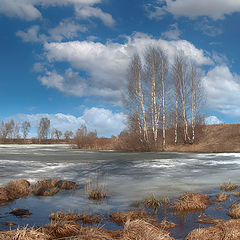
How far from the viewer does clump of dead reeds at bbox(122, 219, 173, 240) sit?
3.71 m

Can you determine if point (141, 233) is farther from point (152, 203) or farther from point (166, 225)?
point (152, 203)

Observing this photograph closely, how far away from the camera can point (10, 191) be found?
7.34 metres

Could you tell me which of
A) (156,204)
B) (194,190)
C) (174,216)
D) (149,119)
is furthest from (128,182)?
(149,119)

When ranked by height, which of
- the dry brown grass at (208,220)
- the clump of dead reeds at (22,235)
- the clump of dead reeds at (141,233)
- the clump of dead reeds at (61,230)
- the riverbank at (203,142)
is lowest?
the dry brown grass at (208,220)

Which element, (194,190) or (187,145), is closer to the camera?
(194,190)

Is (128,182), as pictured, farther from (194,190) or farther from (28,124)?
(28,124)

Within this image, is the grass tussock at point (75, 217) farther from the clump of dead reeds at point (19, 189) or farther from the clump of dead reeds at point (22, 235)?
the clump of dead reeds at point (19, 189)

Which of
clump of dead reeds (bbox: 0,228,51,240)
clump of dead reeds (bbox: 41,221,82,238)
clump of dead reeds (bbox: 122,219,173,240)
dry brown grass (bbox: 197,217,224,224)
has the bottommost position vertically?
dry brown grass (bbox: 197,217,224,224)

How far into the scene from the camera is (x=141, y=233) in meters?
3.84

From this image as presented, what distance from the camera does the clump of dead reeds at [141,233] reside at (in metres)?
3.71

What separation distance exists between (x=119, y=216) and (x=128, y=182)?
402 centimetres

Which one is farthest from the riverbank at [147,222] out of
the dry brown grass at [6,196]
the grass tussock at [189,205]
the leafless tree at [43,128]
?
the leafless tree at [43,128]

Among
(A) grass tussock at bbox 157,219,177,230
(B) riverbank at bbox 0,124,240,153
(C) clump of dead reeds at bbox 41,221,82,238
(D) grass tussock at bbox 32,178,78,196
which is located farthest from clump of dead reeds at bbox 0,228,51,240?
(B) riverbank at bbox 0,124,240,153

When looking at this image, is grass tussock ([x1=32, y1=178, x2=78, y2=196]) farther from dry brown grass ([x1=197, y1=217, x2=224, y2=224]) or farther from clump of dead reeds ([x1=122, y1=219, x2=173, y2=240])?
dry brown grass ([x1=197, y1=217, x2=224, y2=224])
